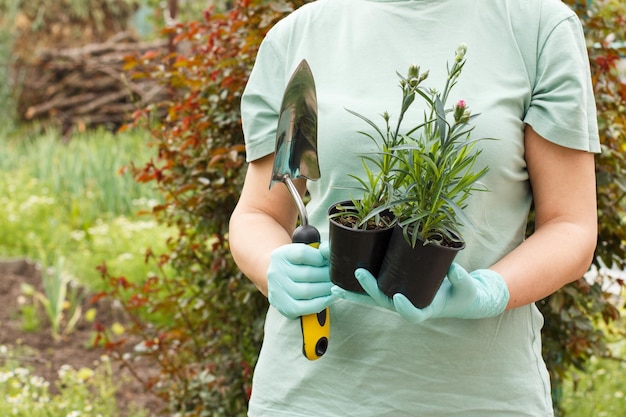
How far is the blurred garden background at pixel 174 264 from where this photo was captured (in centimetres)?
225

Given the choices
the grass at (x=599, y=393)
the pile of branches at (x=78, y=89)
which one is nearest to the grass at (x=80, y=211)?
the grass at (x=599, y=393)

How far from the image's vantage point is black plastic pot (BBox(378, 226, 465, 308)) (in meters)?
1.04

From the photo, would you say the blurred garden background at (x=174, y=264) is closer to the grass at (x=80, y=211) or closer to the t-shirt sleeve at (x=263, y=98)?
the grass at (x=80, y=211)

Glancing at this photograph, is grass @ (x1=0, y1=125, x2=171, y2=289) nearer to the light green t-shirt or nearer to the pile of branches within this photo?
the pile of branches

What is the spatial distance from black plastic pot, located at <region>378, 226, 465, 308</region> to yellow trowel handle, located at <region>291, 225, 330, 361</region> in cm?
16

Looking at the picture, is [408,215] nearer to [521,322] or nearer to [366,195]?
[366,195]

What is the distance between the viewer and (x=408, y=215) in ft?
3.52

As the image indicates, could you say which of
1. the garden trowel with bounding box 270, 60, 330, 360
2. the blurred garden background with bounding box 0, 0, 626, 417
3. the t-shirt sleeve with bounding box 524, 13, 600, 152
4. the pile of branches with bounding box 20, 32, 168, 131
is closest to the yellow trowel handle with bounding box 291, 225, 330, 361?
the garden trowel with bounding box 270, 60, 330, 360

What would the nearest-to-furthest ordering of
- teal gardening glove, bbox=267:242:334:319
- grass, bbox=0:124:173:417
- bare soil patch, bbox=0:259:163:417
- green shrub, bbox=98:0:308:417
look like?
teal gardening glove, bbox=267:242:334:319 → green shrub, bbox=98:0:308:417 → grass, bbox=0:124:173:417 → bare soil patch, bbox=0:259:163:417

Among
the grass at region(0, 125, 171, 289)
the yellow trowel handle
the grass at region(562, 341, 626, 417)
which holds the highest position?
the yellow trowel handle

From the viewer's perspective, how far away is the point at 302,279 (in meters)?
1.21

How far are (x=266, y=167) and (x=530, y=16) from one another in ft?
1.72

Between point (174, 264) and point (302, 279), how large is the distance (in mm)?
1525

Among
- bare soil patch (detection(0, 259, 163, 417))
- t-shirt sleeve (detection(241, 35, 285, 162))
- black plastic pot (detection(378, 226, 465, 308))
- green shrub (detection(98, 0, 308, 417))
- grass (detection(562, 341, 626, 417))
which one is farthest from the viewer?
bare soil patch (detection(0, 259, 163, 417))
